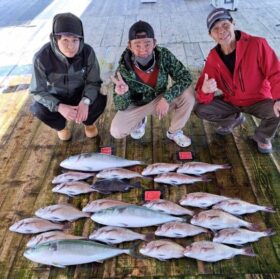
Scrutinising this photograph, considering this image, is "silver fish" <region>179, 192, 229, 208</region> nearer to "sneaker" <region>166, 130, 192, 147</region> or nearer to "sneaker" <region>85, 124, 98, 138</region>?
"sneaker" <region>166, 130, 192, 147</region>

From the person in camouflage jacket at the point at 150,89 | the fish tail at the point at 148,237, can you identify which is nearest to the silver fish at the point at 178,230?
the fish tail at the point at 148,237

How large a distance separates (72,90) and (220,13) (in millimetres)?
1288

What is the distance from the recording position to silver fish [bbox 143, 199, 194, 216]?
2.21m

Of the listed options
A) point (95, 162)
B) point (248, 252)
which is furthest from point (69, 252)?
point (248, 252)

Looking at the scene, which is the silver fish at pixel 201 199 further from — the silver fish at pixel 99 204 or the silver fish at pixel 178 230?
the silver fish at pixel 99 204

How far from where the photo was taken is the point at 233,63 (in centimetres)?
258

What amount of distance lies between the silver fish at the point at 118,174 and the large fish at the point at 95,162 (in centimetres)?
7

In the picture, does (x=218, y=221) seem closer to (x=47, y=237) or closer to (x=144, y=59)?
(x=47, y=237)

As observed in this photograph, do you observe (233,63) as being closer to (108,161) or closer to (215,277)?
(108,161)

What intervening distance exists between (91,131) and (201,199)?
1239 millimetres

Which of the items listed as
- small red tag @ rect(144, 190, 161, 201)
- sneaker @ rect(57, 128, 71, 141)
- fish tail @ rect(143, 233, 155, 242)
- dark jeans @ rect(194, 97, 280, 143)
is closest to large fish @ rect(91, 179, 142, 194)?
small red tag @ rect(144, 190, 161, 201)

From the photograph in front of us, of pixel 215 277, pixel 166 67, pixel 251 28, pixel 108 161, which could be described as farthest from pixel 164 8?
pixel 215 277

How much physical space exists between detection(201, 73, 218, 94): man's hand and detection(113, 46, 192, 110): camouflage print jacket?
20 centimetres

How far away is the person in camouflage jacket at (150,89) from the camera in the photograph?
2656 mm
